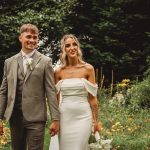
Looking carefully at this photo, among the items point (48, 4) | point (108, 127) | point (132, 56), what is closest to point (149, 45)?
point (132, 56)

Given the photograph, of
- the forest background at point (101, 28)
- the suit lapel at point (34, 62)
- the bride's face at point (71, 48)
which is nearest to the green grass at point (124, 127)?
the bride's face at point (71, 48)

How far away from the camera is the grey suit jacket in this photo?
6227 millimetres

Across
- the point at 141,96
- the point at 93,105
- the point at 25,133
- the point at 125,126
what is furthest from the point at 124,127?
the point at 25,133

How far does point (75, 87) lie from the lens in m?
7.18

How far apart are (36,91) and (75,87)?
1.02 metres

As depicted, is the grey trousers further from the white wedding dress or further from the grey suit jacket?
the white wedding dress

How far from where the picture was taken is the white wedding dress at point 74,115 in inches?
280

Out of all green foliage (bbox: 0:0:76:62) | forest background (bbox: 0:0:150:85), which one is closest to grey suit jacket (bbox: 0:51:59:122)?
forest background (bbox: 0:0:150:85)

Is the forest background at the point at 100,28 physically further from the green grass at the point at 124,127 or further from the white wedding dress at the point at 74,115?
the white wedding dress at the point at 74,115

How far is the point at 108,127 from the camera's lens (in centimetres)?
1067

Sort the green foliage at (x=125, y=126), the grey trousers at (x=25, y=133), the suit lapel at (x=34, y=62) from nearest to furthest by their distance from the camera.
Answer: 1. the grey trousers at (x=25, y=133)
2. the suit lapel at (x=34, y=62)
3. the green foliage at (x=125, y=126)

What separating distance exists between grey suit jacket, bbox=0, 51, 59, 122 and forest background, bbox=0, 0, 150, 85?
33.3 feet

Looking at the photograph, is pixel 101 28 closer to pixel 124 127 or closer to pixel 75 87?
pixel 124 127

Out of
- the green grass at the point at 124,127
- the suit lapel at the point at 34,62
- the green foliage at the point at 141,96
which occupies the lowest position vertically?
the green grass at the point at 124,127
